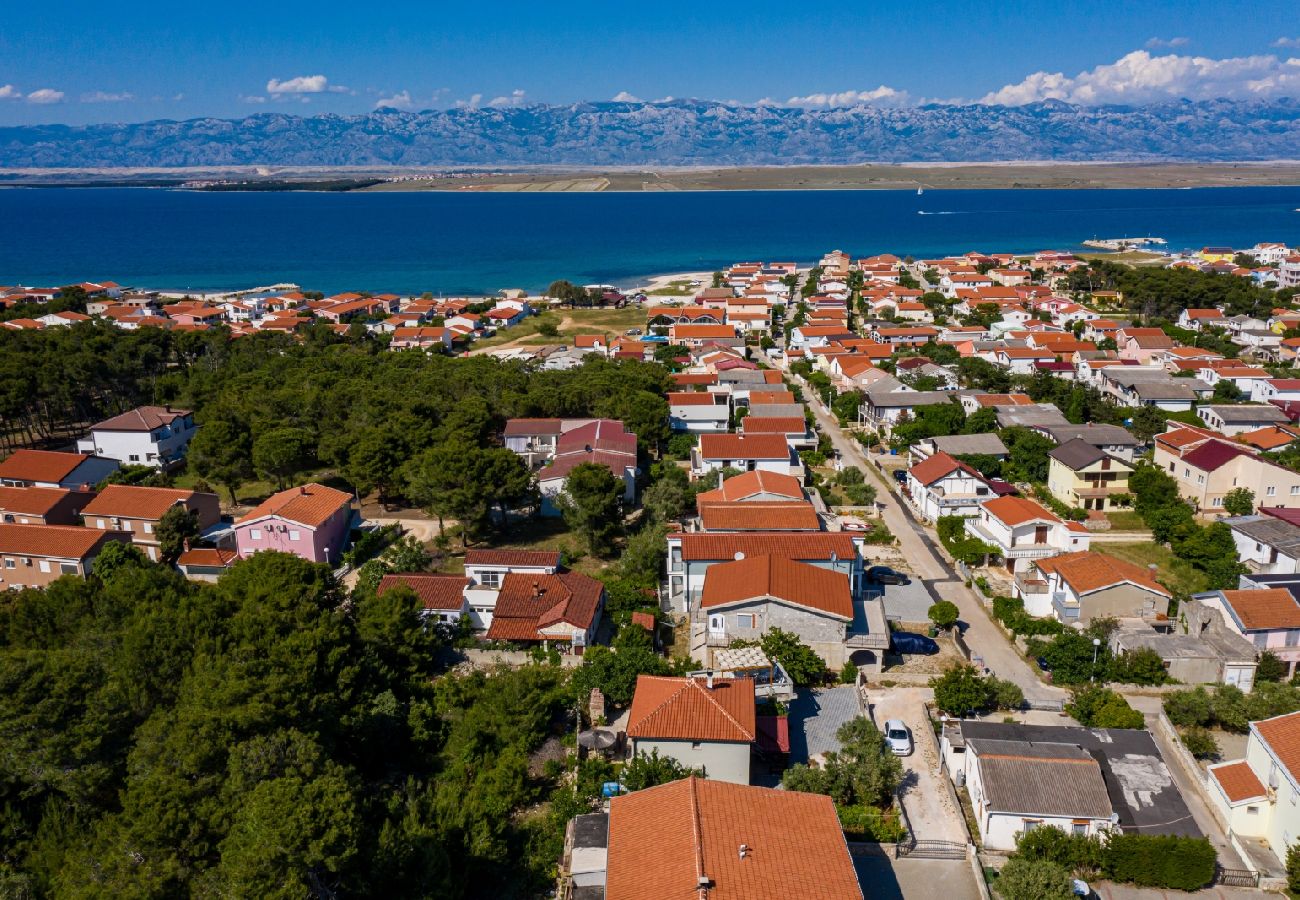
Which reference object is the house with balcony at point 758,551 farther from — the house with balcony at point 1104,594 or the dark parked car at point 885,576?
the house with balcony at point 1104,594

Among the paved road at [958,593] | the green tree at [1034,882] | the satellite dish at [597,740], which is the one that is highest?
the green tree at [1034,882]

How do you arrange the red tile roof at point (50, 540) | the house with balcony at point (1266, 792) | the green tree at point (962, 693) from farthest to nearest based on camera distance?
the red tile roof at point (50, 540) < the green tree at point (962, 693) < the house with balcony at point (1266, 792)

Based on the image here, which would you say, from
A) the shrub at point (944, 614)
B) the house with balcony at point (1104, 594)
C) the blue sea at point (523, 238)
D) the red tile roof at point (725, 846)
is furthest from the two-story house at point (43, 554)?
the blue sea at point (523, 238)

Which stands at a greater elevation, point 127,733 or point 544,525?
point 127,733

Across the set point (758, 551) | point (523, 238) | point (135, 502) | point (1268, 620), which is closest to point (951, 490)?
point (758, 551)

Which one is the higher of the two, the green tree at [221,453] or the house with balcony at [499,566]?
the green tree at [221,453]

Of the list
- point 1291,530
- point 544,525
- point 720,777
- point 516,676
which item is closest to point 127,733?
point 516,676

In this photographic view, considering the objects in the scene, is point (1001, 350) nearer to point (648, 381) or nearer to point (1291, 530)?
point (648, 381)
